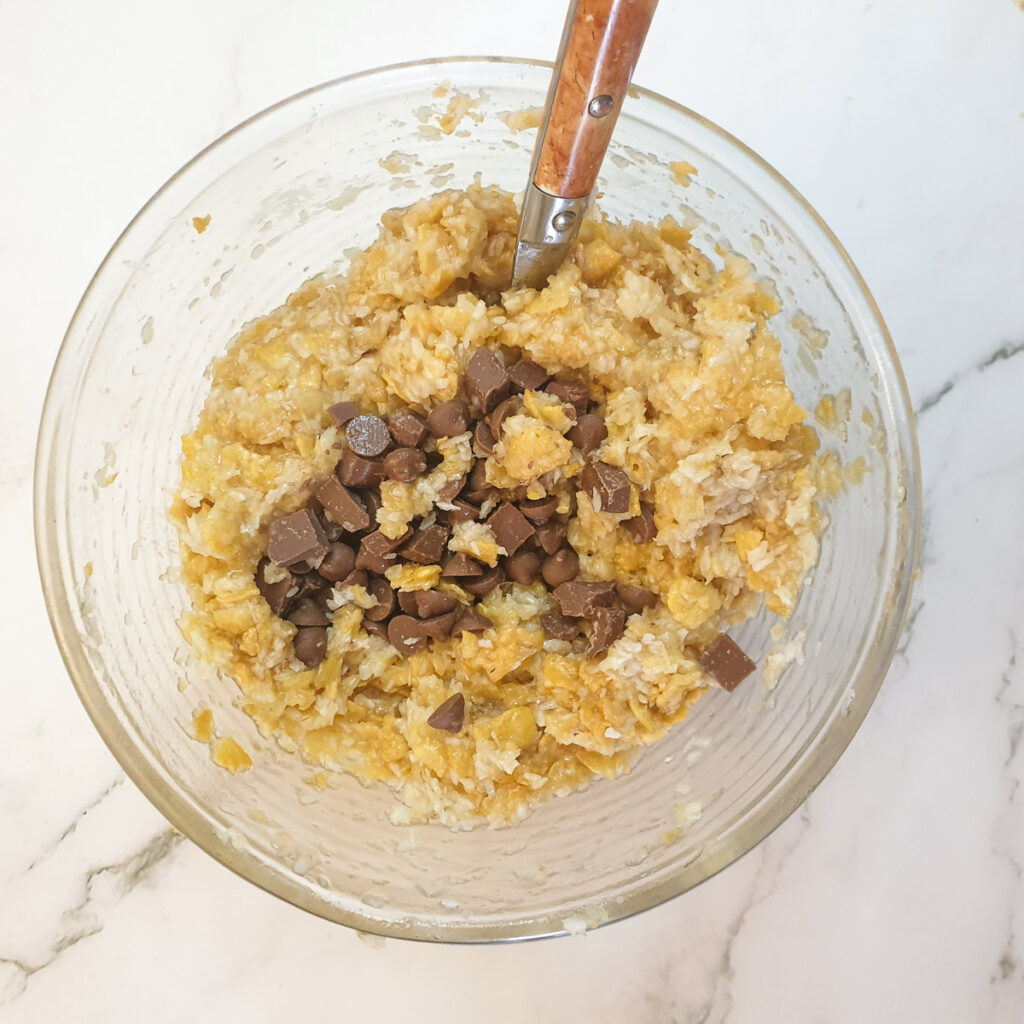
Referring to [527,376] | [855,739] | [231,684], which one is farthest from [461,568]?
[855,739]

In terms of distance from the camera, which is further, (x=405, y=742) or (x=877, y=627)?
(x=405, y=742)

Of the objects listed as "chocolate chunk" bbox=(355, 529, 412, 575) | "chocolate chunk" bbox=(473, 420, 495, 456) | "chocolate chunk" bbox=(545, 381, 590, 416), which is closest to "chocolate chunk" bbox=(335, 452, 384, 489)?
"chocolate chunk" bbox=(355, 529, 412, 575)

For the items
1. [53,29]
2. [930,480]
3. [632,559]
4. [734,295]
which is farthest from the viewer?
[53,29]

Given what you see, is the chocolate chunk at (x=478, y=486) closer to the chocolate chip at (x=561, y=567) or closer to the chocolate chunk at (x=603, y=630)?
the chocolate chip at (x=561, y=567)

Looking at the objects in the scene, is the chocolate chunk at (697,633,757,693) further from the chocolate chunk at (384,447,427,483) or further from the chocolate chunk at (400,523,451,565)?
the chocolate chunk at (384,447,427,483)

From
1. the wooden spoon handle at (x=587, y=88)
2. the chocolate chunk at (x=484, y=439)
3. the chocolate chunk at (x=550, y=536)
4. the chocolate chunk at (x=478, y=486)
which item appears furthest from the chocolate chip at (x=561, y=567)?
the wooden spoon handle at (x=587, y=88)

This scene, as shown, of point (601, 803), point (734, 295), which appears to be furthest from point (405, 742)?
point (734, 295)

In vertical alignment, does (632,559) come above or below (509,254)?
below

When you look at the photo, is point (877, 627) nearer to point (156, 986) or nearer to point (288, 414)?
point (288, 414)
